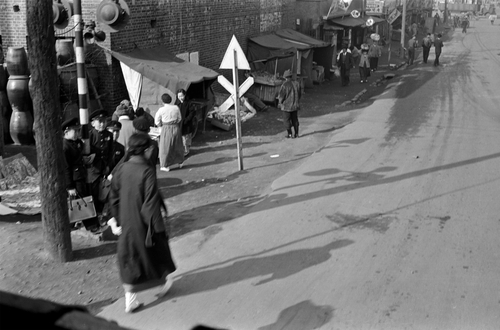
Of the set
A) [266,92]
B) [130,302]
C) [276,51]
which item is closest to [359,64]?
[276,51]

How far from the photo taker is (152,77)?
14.3 meters

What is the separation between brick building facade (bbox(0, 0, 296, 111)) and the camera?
1485cm

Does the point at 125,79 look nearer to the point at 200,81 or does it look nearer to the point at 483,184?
the point at 200,81

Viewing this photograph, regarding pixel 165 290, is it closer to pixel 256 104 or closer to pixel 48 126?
pixel 48 126

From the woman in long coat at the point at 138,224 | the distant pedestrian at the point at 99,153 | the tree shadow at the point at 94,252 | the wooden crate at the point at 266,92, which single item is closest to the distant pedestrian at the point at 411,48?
the wooden crate at the point at 266,92

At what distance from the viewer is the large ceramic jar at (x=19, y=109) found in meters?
13.9

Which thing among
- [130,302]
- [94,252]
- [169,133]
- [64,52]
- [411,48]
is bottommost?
[94,252]

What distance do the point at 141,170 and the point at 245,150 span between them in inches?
320

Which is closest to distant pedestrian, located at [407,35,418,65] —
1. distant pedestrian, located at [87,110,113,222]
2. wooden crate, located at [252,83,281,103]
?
wooden crate, located at [252,83,281,103]

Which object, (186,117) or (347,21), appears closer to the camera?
(186,117)

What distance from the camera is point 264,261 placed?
7223mm

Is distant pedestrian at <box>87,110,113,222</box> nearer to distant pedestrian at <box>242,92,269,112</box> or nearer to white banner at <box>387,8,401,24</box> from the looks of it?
distant pedestrian at <box>242,92,269,112</box>

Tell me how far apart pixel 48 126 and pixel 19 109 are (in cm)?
756

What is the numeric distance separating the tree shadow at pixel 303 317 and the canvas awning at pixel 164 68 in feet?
28.8
